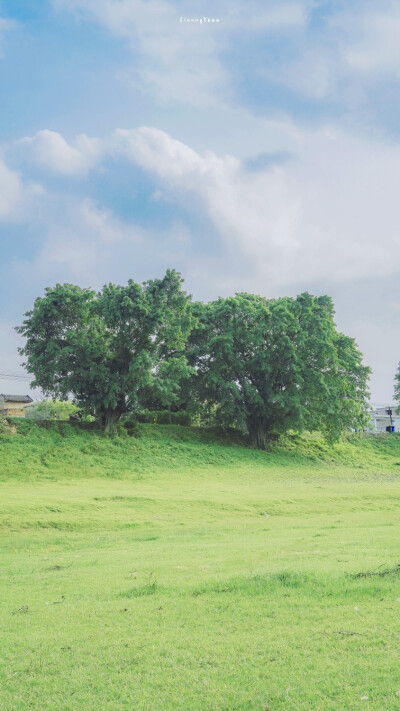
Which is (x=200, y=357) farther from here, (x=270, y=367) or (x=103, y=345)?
(x=103, y=345)

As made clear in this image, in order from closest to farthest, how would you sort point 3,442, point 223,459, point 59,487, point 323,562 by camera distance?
point 323,562
point 59,487
point 3,442
point 223,459

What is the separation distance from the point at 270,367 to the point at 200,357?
23.0 ft

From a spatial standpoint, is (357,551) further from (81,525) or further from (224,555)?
(81,525)

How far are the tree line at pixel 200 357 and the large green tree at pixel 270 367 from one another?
0.34 feet

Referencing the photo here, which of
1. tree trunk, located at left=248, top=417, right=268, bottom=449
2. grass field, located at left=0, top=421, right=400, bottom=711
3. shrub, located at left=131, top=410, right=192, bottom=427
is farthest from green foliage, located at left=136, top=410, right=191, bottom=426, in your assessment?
grass field, located at left=0, top=421, right=400, bottom=711

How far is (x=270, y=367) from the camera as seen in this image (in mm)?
47656

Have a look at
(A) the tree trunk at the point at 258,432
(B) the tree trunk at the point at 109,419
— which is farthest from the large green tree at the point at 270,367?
(B) the tree trunk at the point at 109,419

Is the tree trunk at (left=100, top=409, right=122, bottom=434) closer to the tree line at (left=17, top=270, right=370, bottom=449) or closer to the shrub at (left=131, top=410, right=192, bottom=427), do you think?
the tree line at (left=17, top=270, right=370, bottom=449)

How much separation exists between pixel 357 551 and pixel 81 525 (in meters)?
11.8

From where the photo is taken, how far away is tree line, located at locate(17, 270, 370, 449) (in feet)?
134

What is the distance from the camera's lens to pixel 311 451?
175ft

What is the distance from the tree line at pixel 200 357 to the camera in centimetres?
4075

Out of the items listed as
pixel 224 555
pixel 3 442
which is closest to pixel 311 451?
pixel 3 442

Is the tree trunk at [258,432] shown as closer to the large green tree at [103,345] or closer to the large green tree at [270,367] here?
the large green tree at [270,367]
